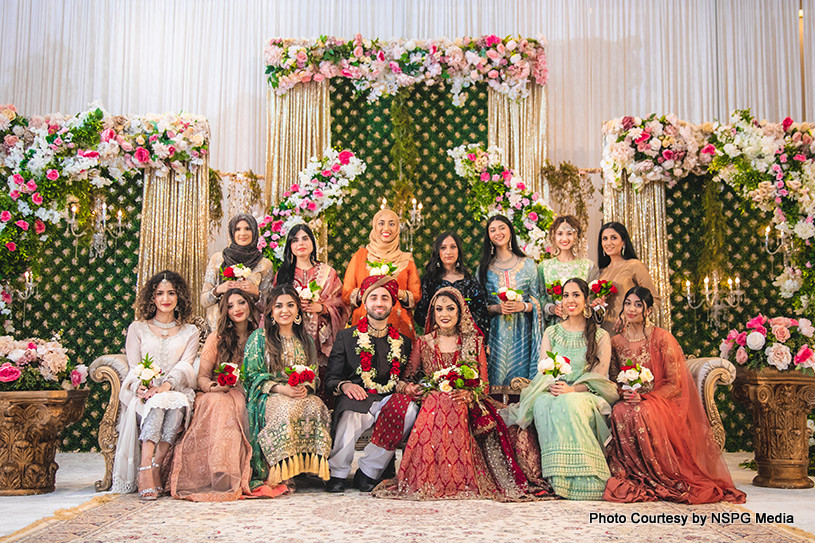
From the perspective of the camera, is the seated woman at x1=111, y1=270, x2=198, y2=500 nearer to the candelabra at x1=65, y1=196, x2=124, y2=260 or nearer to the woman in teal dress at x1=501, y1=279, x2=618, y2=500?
the candelabra at x1=65, y1=196, x2=124, y2=260

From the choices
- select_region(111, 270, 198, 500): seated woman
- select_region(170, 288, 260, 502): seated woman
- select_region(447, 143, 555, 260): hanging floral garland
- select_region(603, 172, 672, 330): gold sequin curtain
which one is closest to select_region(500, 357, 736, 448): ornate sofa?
select_region(603, 172, 672, 330): gold sequin curtain

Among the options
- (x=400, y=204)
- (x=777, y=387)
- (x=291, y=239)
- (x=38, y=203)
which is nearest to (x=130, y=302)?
(x=38, y=203)

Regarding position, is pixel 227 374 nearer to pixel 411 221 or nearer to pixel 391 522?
pixel 391 522

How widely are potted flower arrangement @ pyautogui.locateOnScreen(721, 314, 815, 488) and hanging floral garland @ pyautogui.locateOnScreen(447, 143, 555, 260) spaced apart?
2282mm

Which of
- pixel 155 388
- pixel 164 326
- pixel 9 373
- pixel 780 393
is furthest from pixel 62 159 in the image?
pixel 780 393

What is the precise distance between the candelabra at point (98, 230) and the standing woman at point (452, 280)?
10.8ft

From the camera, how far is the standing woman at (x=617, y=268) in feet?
20.4

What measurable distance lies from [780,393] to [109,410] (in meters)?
4.94

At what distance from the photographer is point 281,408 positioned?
202 inches

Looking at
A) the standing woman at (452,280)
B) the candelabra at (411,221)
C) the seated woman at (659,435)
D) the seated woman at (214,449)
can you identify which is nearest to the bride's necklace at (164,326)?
the seated woman at (214,449)

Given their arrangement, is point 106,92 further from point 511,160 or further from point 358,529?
point 358,529

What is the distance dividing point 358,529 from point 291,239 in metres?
3.20

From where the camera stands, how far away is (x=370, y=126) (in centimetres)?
845

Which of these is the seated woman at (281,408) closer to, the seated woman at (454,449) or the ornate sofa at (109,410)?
the seated woman at (454,449)
